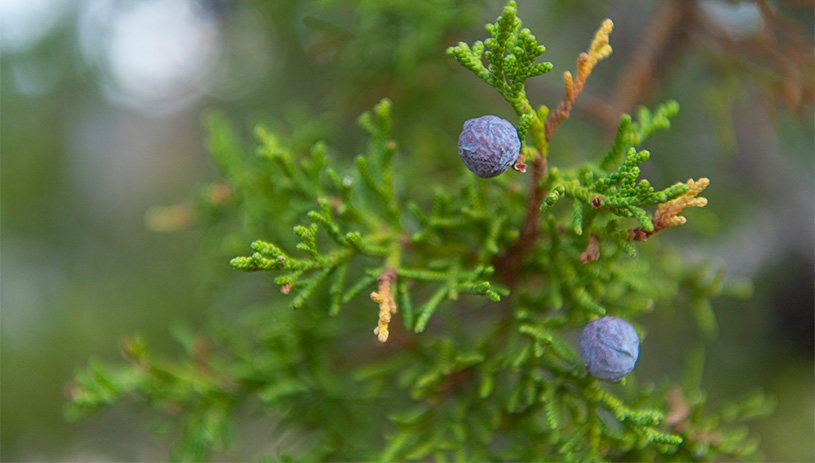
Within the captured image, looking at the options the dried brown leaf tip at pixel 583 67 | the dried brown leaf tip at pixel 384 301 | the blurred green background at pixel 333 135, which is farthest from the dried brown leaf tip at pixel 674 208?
the blurred green background at pixel 333 135

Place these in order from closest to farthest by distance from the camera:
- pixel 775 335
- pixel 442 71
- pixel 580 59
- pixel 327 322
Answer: pixel 580 59 → pixel 327 322 → pixel 442 71 → pixel 775 335

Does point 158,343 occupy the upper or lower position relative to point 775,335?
upper

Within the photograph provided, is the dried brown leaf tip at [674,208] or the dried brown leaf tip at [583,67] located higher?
the dried brown leaf tip at [583,67]

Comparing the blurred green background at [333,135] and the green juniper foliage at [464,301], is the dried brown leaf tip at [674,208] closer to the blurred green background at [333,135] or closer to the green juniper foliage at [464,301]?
the green juniper foliage at [464,301]

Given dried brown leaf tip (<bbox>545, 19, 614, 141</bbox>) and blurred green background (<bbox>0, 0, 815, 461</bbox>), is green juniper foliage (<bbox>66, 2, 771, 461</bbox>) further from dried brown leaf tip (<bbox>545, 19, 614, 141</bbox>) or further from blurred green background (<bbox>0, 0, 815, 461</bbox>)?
blurred green background (<bbox>0, 0, 815, 461</bbox>)

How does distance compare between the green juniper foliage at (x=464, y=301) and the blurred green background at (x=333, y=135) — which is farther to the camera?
the blurred green background at (x=333, y=135)

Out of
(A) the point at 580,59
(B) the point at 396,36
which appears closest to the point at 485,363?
(A) the point at 580,59

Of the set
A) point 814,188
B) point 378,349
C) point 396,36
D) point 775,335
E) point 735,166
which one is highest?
point 396,36

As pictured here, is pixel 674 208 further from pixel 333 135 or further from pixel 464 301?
pixel 333 135

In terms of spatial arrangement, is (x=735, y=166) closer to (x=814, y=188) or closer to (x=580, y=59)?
(x=814, y=188)
